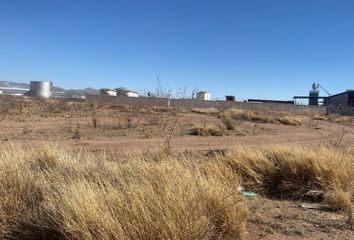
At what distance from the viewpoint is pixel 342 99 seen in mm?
94312

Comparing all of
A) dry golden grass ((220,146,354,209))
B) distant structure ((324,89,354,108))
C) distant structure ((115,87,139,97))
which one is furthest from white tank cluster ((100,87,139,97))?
dry golden grass ((220,146,354,209))

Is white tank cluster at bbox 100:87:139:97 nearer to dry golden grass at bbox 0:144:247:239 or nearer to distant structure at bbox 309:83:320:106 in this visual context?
distant structure at bbox 309:83:320:106

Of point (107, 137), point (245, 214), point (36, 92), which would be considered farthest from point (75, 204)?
point (36, 92)

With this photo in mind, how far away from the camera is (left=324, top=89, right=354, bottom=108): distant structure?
87919 mm

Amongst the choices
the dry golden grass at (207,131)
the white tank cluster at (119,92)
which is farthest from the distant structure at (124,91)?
the dry golden grass at (207,131)

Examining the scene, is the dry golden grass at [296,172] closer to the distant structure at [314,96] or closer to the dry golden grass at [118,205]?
the dry golden grass at [118,205]

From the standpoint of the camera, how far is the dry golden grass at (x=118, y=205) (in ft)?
14.3

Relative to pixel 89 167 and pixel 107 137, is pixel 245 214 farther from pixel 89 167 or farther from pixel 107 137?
pixel 107 137

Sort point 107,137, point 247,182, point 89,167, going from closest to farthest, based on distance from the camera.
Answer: point 89,167 → point 247,182 → point 107,137

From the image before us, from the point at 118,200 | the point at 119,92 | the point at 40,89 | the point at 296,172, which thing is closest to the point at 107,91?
the point at 119,92

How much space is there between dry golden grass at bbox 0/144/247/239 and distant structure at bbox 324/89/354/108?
80.4 metres

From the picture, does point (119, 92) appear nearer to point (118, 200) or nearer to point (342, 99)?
point (342, 99)

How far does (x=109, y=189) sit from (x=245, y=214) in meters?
1.73

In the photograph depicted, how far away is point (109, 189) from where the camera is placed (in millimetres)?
5059
